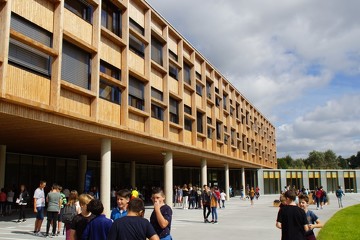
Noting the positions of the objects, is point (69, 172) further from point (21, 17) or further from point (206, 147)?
point (21, 17)

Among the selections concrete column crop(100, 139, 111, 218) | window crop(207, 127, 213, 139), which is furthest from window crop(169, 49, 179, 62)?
Result: concrete column crop(100, 139, 111, 218)

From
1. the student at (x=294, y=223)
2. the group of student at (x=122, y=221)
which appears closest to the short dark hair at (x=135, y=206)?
the group of student at (x=122, y=221)

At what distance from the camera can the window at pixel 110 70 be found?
19984mm

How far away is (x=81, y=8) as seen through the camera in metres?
18.7

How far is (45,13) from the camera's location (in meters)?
16.0

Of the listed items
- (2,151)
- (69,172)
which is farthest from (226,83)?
(2,151)

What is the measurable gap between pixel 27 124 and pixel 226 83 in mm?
29654

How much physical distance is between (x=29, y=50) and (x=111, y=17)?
6808mm

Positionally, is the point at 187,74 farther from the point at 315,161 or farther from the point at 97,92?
the point at 315,161

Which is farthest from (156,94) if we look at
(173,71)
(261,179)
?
(261,179)

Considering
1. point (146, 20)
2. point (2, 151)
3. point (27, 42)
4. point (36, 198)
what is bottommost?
point (36, 198)

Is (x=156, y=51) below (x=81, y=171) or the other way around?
the other way around

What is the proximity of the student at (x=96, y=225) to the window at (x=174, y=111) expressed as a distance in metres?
22.5

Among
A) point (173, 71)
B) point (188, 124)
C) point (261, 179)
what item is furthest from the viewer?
point (261, 179)
